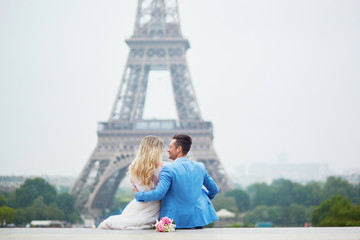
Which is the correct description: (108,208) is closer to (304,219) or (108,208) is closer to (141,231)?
(304,219)

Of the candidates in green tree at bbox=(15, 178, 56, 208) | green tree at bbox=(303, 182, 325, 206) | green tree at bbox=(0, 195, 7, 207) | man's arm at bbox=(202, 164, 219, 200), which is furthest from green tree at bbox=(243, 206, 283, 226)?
man's arm at bbox=(202, 164, 219, 200)

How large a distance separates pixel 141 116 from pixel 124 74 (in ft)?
11.6

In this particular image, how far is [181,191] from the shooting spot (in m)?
5.75

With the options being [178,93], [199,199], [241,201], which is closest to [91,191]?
[178,93]

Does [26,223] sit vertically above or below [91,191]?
below

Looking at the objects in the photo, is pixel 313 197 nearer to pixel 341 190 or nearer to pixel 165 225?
pixel 341 190

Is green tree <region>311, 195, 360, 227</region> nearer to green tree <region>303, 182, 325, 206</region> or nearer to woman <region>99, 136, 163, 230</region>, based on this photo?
green tree <region>303, 182, 325, 206</region>

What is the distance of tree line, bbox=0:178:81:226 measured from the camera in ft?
83.9

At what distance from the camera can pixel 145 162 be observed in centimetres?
571

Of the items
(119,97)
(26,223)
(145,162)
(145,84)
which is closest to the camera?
(145,162)

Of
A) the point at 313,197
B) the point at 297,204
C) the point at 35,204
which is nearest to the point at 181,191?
the point at 35,204

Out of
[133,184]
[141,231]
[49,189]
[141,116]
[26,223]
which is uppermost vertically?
[141,116]

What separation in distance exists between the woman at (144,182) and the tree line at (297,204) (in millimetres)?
20569

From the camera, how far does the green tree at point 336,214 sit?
24.8 metres
